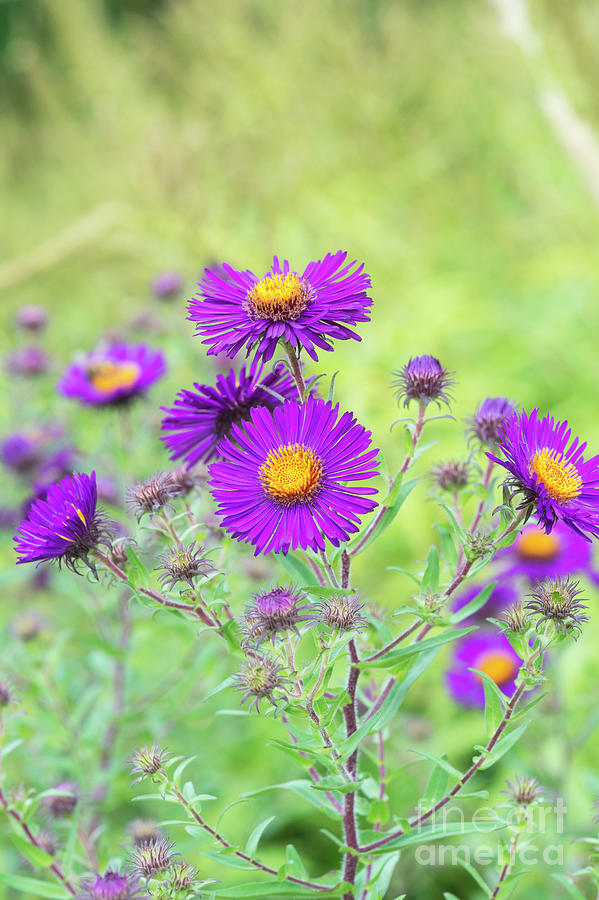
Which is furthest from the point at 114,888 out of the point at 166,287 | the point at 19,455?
the point at 166,287

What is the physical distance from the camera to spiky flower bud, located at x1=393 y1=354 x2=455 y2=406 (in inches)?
26.0

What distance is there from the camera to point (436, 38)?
8.66ft

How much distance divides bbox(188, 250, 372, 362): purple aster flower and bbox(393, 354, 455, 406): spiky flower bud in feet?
0.30

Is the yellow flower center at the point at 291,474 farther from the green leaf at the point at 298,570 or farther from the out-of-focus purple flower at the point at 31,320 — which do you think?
the out-of-focus purple flower at the point at 31,320

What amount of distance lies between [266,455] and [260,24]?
2800mm

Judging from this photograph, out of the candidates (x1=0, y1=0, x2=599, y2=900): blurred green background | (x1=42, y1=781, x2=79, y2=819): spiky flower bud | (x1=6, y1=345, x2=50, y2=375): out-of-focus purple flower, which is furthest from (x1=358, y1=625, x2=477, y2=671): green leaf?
(x1=6, y1=345, x2=50, y2=375): out-of-focus purple flower

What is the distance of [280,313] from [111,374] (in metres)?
0.76

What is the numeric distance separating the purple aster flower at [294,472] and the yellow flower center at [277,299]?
0.07m

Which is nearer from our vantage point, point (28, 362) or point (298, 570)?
point (298, 570)

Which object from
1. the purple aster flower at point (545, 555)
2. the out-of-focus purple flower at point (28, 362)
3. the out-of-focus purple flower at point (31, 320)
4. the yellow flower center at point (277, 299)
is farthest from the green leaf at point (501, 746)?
the out-of-focus purple flower at point (31, 320)

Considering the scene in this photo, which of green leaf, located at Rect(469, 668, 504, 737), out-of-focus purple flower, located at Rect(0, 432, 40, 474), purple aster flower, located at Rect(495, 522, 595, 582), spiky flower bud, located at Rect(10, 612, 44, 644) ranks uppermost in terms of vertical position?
out-of-focus purple flower, located at Rect(0, 432, 40, 474)

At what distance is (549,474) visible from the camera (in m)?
0.57

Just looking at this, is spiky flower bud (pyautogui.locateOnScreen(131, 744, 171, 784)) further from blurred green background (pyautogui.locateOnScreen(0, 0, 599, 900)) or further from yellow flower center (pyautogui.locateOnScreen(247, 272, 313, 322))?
blurred green background (pyautogui.locateOnScreen(0, 0, 599, 900))

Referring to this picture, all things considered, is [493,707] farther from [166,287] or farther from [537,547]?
[166,287]
